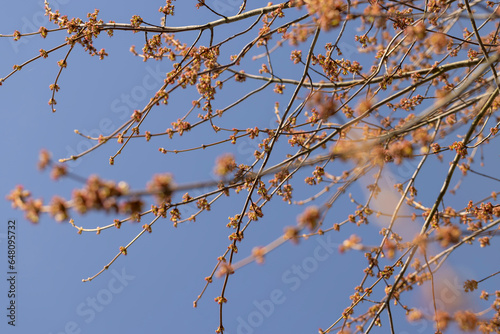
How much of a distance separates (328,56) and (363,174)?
3.69ft

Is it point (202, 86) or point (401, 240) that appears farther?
point (401, 240)

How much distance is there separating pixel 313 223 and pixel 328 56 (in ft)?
7.02

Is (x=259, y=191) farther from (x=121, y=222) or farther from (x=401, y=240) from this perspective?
(x=401, y=240)

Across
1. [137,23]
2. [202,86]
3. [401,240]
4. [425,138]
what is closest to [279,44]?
[202,86]

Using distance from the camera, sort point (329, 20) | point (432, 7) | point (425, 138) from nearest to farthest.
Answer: point (329, 20)
point (425, 138)
point (432, 7)

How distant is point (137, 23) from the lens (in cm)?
346

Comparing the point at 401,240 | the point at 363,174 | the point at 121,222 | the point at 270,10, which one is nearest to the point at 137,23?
the point at 270,10

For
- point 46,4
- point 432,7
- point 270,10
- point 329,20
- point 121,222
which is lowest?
point 329,20

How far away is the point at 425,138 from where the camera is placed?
2699 millimetres

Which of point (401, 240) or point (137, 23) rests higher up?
point (137, 23)

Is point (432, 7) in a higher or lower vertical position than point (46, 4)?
lower

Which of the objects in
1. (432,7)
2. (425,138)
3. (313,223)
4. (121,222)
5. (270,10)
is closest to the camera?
(313,223)

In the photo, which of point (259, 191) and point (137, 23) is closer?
point (259, 191)

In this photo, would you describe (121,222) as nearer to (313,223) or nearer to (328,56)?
(313,223)
